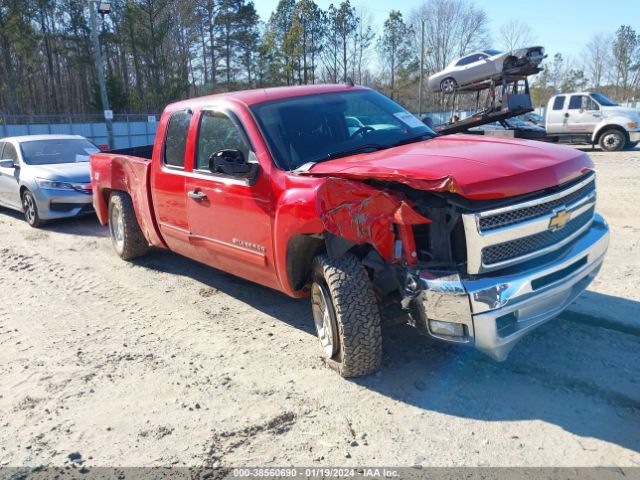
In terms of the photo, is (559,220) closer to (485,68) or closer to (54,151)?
(54,151)

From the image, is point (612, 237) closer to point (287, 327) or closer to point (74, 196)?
point (287, 327)

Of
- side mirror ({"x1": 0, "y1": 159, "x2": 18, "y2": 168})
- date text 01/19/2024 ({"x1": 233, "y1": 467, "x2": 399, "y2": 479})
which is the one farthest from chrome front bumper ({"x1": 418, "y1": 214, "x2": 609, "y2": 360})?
side mirror ({"x1": 0, "y1": 159, "x2": 18, "y2": 168})

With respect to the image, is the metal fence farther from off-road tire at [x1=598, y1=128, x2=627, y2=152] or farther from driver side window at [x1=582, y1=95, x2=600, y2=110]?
off-road tire at [x1=598, y1=128, x2=627, y2=152]

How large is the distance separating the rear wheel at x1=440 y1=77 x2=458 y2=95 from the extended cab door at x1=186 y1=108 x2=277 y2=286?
46.2ft

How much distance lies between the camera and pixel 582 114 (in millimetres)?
18453

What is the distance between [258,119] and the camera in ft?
14.2

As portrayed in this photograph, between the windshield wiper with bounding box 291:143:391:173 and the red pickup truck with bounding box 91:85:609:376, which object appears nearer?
the red pickup truck with bounding box 91:85:609:376

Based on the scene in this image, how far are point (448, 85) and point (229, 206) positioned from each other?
14848mm

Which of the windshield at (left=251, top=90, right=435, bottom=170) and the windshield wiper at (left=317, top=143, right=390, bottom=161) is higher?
the windshield at (left=251, top=90, right=435, bottom=170)

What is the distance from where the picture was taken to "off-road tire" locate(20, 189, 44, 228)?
30.1ft

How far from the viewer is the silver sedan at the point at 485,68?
13445 mm

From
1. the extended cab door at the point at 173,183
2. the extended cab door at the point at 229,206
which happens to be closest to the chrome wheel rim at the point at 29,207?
the extended cab door at the point at 173,183

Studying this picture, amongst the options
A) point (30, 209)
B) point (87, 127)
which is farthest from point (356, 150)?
point (87, 127)

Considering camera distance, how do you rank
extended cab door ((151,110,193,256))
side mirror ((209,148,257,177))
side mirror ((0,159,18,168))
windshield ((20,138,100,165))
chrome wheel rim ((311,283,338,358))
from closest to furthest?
chrome wheel rim ((311,283,338,358)) < side mirror ((209,148,257,177)) < extended cab door ((151,110,193,256)) < side mirror ((0,159,18,168)) < windshield ((20,138,100,165))
